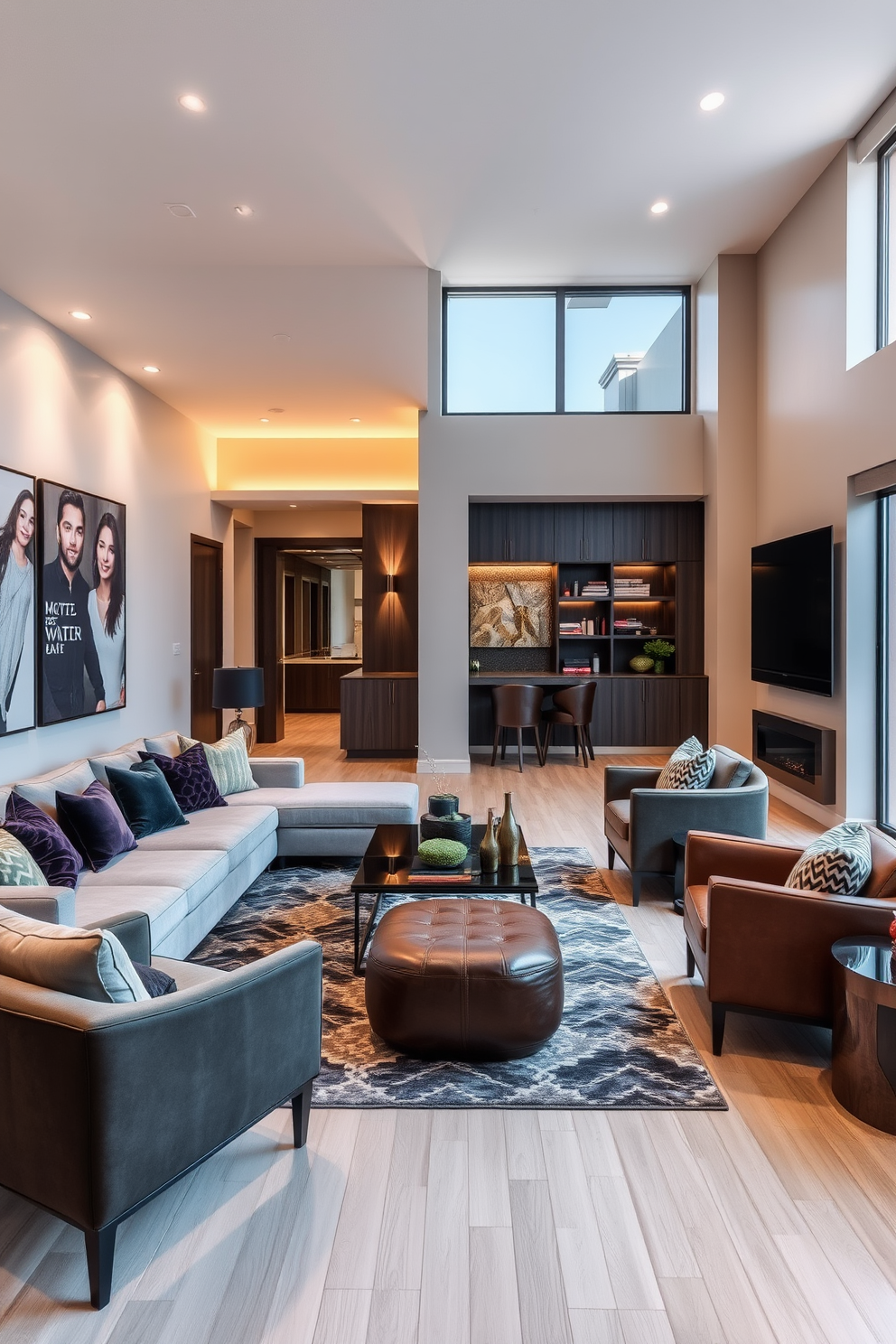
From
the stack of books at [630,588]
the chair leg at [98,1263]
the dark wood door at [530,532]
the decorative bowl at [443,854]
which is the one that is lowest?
the chair leg at [98,1263]

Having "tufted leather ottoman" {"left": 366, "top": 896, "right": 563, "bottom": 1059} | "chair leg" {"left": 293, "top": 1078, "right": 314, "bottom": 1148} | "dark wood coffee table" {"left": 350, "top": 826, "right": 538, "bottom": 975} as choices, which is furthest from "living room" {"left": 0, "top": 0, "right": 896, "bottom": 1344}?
"dark wood coffee table" {"left": 350, "top": 826, "right": 538, "bottom": 975}

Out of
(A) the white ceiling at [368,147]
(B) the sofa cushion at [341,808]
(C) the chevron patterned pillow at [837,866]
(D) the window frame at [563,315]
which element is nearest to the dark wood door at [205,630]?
(A) the white ceiling at [368,147]

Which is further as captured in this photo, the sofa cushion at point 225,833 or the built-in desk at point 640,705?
the built-in desk at point 640,705

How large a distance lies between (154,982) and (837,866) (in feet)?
6.85

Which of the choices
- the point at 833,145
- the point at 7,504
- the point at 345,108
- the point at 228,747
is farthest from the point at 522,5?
the point at 228,747

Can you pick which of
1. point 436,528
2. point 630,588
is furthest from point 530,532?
point 436,528

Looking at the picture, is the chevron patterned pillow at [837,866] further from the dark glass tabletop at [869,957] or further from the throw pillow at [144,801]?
the throw pillow at [144,801]

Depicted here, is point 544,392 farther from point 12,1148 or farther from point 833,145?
point 12,1148

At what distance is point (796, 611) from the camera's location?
621 centimetres

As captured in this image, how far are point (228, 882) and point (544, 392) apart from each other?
5967 millimetres

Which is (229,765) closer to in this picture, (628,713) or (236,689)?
(236,689)

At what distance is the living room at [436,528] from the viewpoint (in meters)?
1.86

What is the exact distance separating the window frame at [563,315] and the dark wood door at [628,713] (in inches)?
105

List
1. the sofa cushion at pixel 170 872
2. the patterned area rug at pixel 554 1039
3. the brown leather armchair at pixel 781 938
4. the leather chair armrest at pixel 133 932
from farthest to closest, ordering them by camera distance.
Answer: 1. the sofa cushion at pixel 170 872
2. the brown leather armchair at pixel 781 938
3. the patterned area rug at pixel 554 1039
4. the leather chair armrest at pixel 133 932
